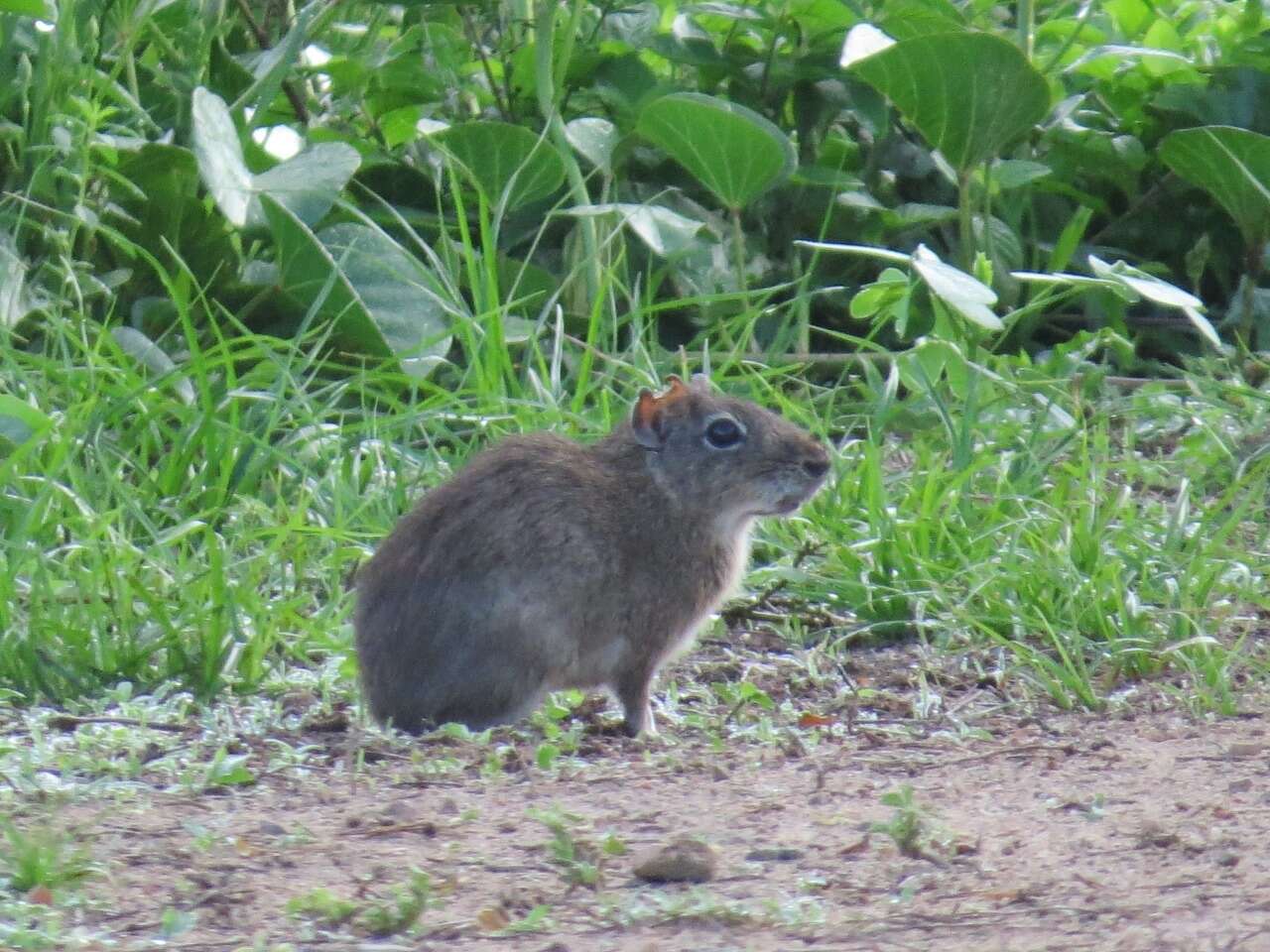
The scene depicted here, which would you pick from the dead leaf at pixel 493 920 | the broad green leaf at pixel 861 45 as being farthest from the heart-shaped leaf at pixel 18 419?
the dead leaf at pixel 493 920

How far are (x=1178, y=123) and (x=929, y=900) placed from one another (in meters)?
5.05

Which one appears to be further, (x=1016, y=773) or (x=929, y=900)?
(x=1016, y=773)

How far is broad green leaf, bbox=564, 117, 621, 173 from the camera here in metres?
6.27

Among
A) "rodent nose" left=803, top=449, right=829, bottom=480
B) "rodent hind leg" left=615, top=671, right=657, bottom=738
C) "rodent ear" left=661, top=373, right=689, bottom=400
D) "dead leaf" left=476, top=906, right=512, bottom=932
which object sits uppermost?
"rodent ear" left=661, top=373, right=689, bottom=400

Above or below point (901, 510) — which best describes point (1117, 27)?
above

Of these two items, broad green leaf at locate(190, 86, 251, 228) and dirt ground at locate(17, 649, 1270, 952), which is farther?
broad green leaf at locate(190, 86, 251, 228)

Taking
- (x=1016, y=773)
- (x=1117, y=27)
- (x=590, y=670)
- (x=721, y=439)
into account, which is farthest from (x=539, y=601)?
(x=1117, y=27)

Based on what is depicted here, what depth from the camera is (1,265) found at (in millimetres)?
5664

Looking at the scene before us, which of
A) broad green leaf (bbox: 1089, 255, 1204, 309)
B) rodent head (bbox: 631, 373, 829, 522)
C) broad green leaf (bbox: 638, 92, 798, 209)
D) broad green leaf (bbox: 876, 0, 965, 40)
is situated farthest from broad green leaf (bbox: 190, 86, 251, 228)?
broad green leaf (bbox: 1089, 255, 1204, 309)

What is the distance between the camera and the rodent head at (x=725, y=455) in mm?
4312

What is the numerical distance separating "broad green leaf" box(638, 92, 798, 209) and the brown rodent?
1.73m

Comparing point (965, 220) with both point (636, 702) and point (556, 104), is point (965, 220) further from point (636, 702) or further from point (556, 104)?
point (636, 702)

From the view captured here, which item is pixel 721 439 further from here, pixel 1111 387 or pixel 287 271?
pixel 1111 387

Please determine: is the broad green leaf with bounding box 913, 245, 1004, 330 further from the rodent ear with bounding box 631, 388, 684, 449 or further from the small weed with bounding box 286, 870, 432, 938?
the small weed with bounding box 286, 870, 432, 938
